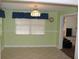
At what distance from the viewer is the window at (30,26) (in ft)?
29.3

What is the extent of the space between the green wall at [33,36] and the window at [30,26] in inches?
9.4

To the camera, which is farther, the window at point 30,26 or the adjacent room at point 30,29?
the window at point 30,26

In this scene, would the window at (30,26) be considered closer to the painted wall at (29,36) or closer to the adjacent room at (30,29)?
the adjacent room at (30,29)

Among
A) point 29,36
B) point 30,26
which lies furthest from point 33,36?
point 30,26

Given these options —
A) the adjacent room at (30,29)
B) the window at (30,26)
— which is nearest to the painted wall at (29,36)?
the adjacent room at (30,29)

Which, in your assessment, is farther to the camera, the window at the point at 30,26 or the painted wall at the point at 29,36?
the window at the point at 30,26

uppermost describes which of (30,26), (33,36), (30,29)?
(30,26)

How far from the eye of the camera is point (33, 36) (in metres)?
9.08

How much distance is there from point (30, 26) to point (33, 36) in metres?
0.63

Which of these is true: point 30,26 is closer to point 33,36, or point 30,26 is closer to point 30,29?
point 30,29

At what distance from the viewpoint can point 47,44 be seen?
9.22 metres

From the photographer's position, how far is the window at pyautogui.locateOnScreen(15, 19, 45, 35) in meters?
8.95

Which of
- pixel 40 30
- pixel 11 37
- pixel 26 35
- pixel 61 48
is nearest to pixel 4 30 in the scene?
pixel 11 37

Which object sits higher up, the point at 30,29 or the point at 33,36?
the point at 30,29
